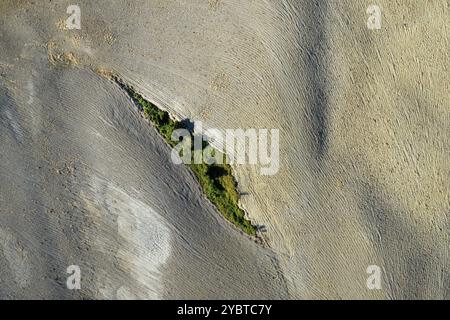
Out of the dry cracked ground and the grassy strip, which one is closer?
the dry cracked ground

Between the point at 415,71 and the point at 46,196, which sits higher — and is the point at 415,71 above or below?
above

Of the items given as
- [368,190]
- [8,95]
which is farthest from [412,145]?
[8,95]

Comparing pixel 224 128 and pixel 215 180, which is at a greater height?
pixel 224 128
